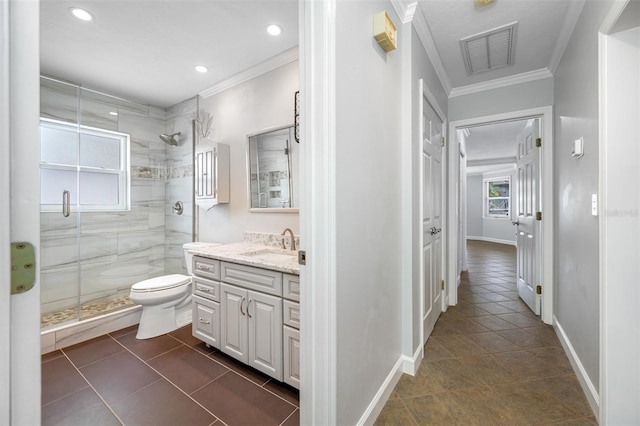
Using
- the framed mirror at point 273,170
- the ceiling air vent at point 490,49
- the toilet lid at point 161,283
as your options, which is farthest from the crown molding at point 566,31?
the toilet lid at point 161,283

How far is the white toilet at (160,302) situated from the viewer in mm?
2428

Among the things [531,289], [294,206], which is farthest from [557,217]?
[294,206]

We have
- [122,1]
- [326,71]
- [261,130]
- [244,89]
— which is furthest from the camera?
[244,89]

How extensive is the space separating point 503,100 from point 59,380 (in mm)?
4553

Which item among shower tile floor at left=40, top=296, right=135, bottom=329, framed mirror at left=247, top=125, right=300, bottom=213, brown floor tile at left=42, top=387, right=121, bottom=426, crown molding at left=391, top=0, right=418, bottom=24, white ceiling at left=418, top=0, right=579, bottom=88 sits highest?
white ceiling at left=418, top=0, right=579, bottom=88

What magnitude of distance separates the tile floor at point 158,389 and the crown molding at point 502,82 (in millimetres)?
3391

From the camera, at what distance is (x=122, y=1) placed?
6.19 ft

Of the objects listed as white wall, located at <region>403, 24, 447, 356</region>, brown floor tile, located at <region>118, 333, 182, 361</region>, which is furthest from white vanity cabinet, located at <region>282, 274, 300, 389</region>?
brown floor tile, located at <region>118, 333, 182, 361</region>

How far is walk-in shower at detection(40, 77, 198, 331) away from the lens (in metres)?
2.72

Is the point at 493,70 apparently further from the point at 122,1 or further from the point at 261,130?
the point at 122,1

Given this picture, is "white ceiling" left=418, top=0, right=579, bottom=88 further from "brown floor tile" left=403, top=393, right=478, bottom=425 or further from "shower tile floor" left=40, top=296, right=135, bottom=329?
"shower tile floor" left=40, top=296, right=135, bottom=329

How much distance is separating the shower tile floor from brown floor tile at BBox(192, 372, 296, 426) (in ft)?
5.47

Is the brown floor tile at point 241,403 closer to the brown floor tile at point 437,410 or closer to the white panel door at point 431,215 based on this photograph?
the brown floor tile at point 437,410

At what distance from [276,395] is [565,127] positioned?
115 inches
